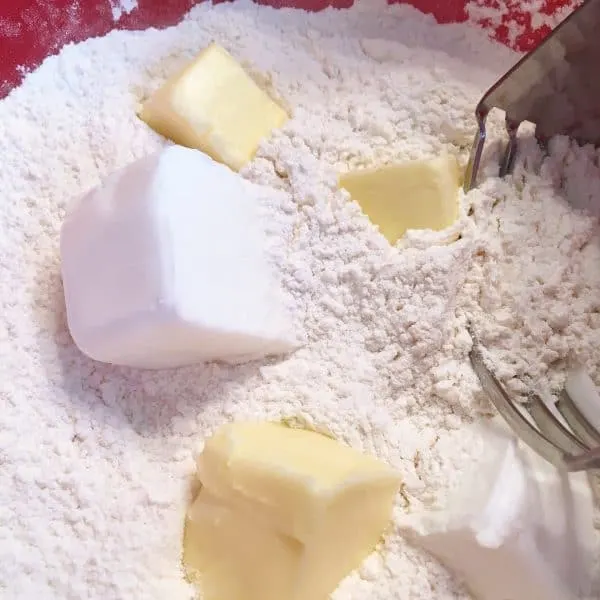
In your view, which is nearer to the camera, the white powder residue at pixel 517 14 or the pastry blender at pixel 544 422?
the pastry blender at pixel 544 422

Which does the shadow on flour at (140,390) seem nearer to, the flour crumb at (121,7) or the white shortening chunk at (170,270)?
the white shortening chunk at (170,270)

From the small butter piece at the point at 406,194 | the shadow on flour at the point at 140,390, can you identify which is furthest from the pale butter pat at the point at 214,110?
the shadow on flour at the point at 140,390

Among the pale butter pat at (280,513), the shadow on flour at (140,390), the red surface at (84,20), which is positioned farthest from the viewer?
the red surface at (84,20)

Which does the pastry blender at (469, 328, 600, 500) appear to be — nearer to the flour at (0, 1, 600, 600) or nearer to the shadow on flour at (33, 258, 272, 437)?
the flour at (0, 1, 600, 600)

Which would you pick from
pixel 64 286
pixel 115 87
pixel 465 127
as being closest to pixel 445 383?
pixel 465 127

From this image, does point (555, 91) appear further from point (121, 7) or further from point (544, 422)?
point (121, 7)

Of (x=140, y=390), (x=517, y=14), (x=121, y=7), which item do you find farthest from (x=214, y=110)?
(x=517, y=14)

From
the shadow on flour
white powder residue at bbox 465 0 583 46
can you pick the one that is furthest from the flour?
white powder residue at bbox 465 0 583 46
